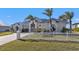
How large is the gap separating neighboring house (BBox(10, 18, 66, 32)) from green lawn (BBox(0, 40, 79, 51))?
9.8 inches

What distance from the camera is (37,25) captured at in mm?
6371

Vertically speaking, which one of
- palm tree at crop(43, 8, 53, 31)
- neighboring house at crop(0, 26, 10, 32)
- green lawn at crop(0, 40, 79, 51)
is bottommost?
green lawn at crop(0, 40, 79, 51)

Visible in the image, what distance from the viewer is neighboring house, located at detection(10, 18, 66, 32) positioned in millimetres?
6320

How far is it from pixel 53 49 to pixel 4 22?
1.07 m

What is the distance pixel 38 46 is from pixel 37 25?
0.41 m

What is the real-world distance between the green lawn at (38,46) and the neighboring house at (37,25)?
250 millimetres

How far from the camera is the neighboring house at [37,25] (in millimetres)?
6320

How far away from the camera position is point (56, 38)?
6.36m

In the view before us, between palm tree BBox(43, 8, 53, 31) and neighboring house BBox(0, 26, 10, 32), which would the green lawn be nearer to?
neighboring house BBox(0, 26, 10, 32)

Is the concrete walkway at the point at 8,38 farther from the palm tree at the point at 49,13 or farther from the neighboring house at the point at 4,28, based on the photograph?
the palm tree at the point at 49,13

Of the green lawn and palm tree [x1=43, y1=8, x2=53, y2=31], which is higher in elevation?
palm tree [x1=43, y1=8, x2=53, y2=31]

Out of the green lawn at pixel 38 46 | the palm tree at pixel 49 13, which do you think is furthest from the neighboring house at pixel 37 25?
the green lawn at pixel 38 46

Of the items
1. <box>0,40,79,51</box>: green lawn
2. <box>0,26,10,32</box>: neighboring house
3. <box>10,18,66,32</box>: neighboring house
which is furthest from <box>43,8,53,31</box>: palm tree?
<box>0,26,10,32</box>: neighboring house
